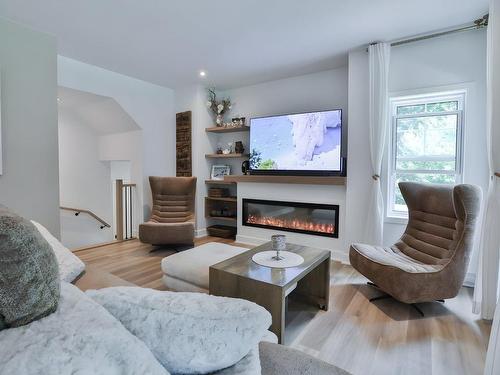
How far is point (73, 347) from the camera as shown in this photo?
0.51m

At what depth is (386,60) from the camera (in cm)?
305

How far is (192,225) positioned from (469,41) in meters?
3.71

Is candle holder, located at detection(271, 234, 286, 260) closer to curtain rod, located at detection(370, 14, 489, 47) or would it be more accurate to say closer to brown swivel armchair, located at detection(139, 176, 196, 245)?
brown swivel armchair, located at detection(139, 176, 196, 245)

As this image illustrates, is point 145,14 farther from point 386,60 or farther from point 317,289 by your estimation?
point 317,289

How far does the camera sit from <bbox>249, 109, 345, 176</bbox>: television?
3.60m

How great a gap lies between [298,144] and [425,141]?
4.88 ft

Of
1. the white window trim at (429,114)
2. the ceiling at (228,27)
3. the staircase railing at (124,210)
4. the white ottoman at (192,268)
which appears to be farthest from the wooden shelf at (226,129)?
the white ottoman at (192,268)

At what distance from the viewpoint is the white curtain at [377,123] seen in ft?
10.1

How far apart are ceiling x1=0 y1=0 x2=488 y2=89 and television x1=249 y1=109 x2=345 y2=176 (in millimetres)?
750

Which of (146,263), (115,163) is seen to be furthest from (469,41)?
(115,163)

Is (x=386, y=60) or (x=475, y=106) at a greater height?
(x=386, y=60)

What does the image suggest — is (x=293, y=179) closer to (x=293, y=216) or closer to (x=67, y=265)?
(x=293, y=216)

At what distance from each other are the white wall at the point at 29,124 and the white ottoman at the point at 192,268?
57.0 inches

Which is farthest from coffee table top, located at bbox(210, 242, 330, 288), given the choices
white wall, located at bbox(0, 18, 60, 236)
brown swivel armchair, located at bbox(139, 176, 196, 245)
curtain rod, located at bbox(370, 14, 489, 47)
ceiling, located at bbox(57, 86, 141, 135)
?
ceiling, located at bbox(57, 86, 141, 135)
